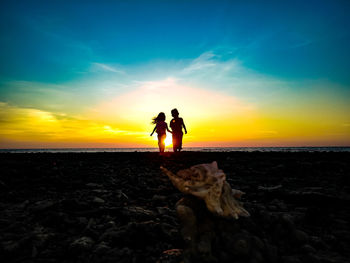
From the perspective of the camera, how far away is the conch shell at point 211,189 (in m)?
1.70

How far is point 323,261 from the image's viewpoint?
5.49 ft

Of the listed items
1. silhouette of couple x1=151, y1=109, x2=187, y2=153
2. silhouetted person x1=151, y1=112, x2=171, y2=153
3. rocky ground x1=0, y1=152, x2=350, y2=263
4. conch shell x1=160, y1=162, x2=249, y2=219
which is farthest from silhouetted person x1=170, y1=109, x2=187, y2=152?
conch shell x1=160, y1=162, x2=249, y2=219

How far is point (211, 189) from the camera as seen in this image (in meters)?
1.73

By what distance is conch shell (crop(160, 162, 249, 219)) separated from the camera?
1.70m

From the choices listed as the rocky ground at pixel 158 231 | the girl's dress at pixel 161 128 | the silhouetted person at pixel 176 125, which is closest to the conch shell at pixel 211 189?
the rocky ground at pixel 158 231

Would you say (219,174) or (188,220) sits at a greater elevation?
(219,174)

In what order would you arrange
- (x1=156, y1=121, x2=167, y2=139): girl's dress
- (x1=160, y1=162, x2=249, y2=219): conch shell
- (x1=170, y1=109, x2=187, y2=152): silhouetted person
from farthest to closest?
(x1=156, y1=121, x2=167, y2=139): girl's dress, (x1=170, y1=109, x2=187, y2=152): silhouetted person, (x1=160, y1=162, x2=249, y2=219): conch shell

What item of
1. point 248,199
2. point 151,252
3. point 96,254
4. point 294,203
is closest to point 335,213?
A: point 294,203

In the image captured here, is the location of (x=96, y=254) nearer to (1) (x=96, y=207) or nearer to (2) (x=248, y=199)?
(1) (x=96, y=207)

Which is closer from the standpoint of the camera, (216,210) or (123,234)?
(216,210)

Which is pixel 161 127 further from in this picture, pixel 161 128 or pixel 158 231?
pixel 158 231

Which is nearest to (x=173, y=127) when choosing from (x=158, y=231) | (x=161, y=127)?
(x=161, y=127)

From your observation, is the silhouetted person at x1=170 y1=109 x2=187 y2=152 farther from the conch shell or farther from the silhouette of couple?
the conch shell

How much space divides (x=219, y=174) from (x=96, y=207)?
2.08 m
